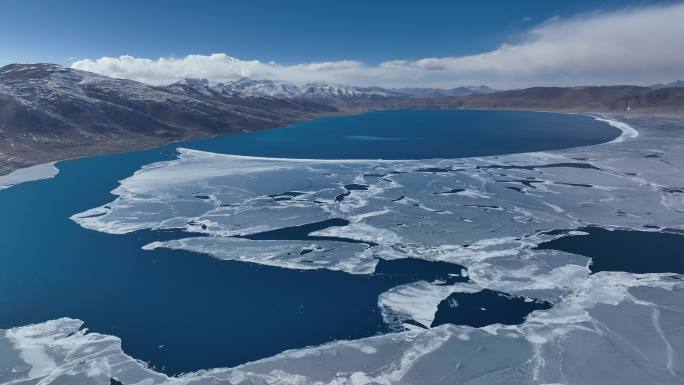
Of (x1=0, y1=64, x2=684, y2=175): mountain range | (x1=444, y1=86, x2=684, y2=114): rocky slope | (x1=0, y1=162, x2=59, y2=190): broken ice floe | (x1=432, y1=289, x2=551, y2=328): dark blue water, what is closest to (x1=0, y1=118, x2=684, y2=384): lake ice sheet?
(x1=432, y1=289, x2=551, y2=328): dark blue water

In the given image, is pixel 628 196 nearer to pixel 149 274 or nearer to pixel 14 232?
pixel 149 274

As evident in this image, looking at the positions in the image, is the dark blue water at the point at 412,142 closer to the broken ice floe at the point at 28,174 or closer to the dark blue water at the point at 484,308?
the broken ice floe at the point at 28,174

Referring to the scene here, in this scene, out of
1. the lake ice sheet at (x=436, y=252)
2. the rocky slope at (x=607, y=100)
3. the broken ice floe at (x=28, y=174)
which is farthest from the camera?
the rocky slope at (x=607, y=100)

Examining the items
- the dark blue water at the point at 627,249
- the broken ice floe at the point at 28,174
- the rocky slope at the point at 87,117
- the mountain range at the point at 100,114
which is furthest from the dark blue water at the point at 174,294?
the mountain range at the point at 100,114

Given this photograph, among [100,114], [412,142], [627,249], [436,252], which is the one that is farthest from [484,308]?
[100,114]

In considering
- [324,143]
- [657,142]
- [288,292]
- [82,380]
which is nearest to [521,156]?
[657,142]

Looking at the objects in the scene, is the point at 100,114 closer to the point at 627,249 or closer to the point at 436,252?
the point at 436,252
